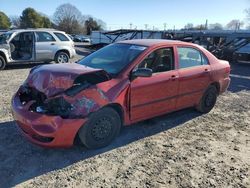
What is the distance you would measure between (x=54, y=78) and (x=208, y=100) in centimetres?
353

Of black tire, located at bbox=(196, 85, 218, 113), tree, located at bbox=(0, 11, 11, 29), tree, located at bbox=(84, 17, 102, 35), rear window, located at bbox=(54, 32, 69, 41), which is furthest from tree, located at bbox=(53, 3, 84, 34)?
black tire, located at bbox=(196, 85, 218, 113)

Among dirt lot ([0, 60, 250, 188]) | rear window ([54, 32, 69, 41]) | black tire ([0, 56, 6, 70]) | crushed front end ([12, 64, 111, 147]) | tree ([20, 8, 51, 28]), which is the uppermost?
tree ([20, 8, 51, 28])

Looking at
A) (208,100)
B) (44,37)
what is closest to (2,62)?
(44,37)

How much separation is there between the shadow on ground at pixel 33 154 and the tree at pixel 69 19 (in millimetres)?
60335

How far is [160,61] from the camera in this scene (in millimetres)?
5102

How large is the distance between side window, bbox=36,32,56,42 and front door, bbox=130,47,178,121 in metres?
8.20

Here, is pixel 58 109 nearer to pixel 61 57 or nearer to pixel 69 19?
pixel 61 57

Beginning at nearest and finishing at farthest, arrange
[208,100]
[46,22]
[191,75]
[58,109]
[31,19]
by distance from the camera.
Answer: [58,109], [191,75], [208,100], [31,19], [46,22]

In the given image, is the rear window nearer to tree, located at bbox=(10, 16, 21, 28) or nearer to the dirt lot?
the dirt lot

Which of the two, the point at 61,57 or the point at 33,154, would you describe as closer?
the point at 33,154

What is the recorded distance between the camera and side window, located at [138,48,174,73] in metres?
4.86

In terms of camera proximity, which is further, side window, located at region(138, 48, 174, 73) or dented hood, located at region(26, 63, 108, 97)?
side window, located at region(138, 48, 174, 73)

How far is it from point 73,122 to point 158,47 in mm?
2104

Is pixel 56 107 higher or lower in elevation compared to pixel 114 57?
lower
